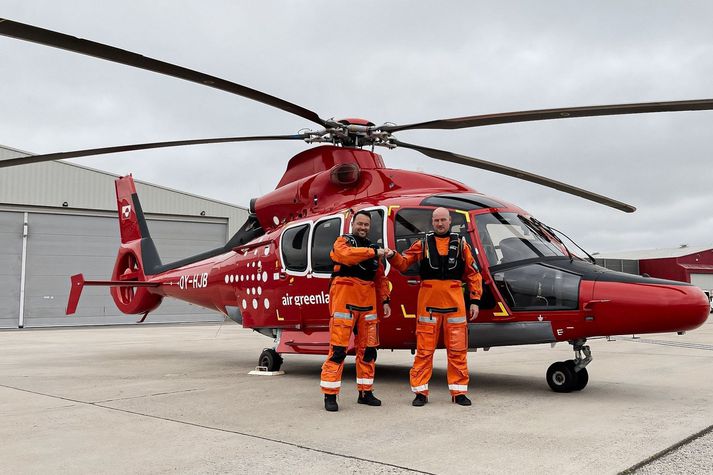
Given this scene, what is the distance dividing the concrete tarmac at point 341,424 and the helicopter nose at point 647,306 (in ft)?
2.34

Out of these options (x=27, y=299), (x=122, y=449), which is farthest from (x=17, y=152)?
(x=122, y=449)

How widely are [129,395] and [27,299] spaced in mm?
19537

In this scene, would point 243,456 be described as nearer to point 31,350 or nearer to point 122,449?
point 122,449

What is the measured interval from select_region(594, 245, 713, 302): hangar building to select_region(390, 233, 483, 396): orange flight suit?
38756 mm

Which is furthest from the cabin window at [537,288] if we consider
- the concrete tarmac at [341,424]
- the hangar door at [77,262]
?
the hangar door at [77,262]

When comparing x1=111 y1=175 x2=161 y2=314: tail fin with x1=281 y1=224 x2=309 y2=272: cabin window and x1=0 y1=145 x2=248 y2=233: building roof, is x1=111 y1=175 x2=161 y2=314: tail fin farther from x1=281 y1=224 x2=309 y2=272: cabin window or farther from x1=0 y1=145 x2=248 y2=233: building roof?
x1=0 y1=145 x2=248 y2=233: building roof

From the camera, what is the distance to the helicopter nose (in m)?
5.21

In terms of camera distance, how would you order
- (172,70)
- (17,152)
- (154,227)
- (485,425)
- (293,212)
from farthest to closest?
(154,227)
(17,152)
(293,212)
(172,70)
(485,425)

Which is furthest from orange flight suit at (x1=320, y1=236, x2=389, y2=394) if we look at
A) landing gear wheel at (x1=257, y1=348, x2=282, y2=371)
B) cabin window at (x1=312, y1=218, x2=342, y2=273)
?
landing gear wheel at (x1=257, y1=348, x2=282, y2=371)

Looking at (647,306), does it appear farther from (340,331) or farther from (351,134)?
(351,134)

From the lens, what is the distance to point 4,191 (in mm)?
22406

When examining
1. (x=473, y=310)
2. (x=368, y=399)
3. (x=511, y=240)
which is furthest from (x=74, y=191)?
(x=473, y=310)

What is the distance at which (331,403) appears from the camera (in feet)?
16.8

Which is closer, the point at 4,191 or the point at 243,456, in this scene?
the point at 243,456
